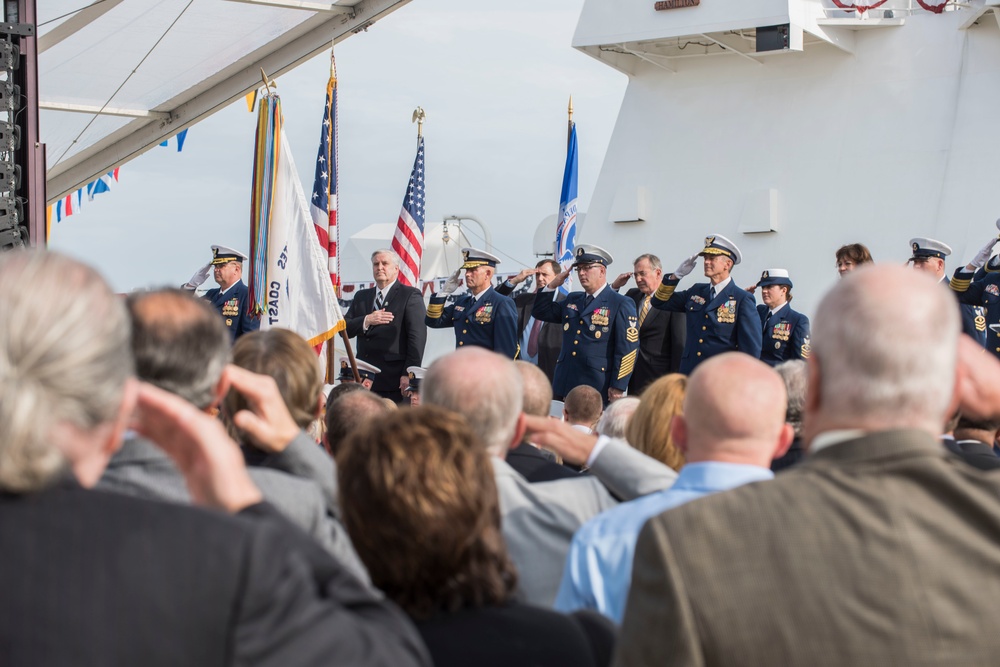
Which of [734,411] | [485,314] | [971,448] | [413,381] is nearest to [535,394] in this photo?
[971,448]

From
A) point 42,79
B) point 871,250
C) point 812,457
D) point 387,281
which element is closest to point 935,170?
point 871,250

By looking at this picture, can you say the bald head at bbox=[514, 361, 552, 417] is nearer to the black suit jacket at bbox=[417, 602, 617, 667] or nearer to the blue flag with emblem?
the black suit jacket at bbox=[417, 602, 617, 667]

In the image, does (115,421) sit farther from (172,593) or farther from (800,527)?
(800,527)

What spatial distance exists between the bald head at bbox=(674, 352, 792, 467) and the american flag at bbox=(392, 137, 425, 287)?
8.84 metres

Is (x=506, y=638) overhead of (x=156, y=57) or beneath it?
beneath

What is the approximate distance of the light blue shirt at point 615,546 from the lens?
6.54 ft

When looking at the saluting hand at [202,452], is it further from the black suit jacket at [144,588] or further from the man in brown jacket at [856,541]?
the man in brown jacket at [856,541]

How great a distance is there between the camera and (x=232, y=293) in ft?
29.5

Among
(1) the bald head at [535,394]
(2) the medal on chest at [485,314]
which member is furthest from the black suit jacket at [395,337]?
(1) the bald head at [535,394]

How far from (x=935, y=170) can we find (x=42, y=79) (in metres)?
8.38

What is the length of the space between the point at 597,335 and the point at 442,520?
7506mm

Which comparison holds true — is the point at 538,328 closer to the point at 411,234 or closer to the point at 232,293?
the point at 411,234

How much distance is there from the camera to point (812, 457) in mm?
1499

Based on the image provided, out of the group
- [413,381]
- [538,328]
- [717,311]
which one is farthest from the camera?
[538,328]
